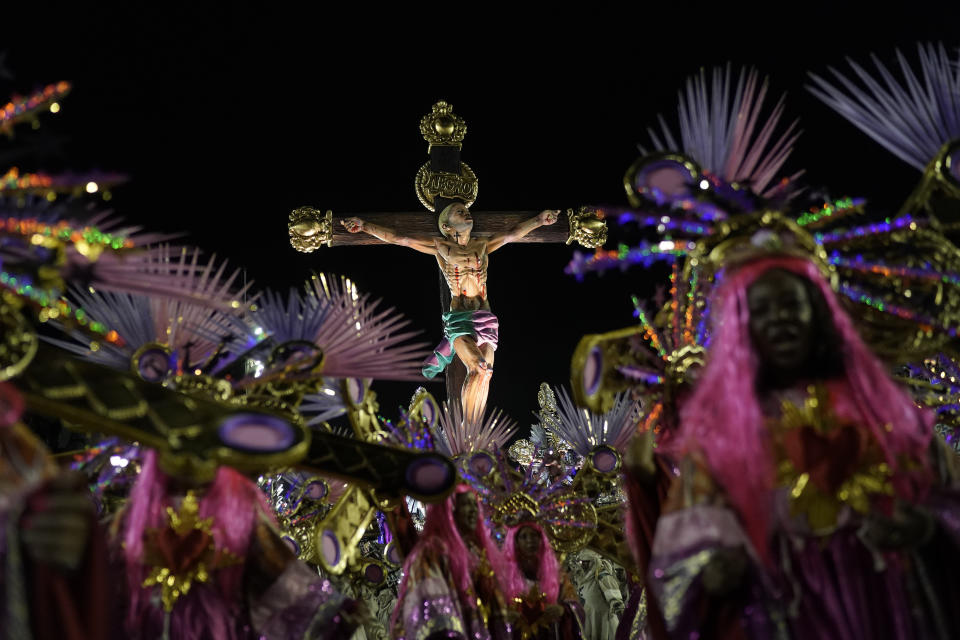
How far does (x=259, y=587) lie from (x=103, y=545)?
1184 mm

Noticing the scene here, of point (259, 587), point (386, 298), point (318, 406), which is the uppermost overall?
point (386, 298)

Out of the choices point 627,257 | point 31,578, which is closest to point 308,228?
point 627,257

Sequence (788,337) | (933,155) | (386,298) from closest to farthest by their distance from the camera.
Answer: (788,337) → (933,155) → (386,298)

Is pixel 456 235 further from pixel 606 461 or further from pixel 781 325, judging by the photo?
pixel 781 325

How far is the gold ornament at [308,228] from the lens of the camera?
28.8ft

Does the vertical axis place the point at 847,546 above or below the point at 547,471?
below

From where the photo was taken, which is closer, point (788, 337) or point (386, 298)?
point (788, 337)

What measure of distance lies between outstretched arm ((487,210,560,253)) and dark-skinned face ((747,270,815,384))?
637 cm

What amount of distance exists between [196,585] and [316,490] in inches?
111

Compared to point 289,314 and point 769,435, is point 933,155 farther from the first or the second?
point 289,314

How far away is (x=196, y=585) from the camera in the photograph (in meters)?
3.82

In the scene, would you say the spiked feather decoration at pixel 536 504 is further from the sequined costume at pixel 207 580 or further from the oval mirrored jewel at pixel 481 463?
the sequined costume at pixel 207 580

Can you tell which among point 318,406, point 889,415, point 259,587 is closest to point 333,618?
point 259,587

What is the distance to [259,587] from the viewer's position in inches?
150
